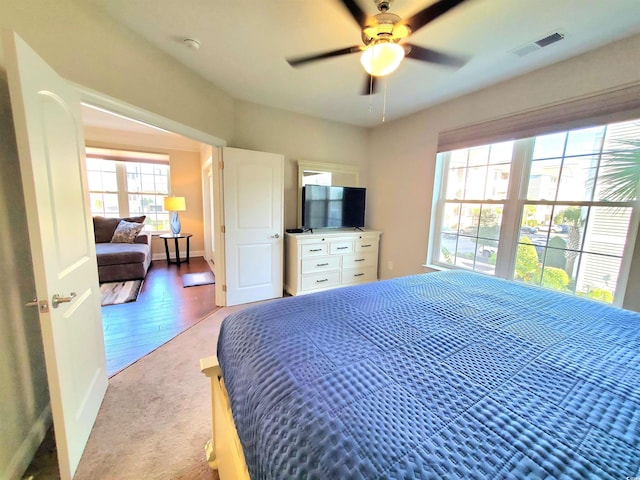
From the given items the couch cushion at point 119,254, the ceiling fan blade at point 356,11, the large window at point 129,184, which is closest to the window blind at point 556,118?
the ceiling fan blade at point 356,11

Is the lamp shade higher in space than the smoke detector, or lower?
lower

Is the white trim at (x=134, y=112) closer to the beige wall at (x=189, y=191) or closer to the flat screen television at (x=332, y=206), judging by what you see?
the flat screen television at (x=332, y=206)

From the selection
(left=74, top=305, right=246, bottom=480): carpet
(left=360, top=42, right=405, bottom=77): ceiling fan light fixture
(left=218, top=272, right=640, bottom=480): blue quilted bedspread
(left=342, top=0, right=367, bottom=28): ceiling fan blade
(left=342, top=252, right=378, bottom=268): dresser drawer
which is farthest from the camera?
(left=342, top=252, right=378, bottom=268): dresser drawer

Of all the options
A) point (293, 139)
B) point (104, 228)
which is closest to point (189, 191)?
point (104, 228)

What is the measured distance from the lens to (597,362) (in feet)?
2.95

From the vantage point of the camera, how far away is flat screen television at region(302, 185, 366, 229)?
3531mm

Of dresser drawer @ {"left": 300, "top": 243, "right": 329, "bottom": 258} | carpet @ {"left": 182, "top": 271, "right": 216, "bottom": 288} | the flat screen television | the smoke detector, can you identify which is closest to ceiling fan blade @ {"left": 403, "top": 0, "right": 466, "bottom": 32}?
the smoke detector

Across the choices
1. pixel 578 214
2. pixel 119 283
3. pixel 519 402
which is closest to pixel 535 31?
pixel 578 214

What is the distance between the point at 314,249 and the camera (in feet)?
11.2

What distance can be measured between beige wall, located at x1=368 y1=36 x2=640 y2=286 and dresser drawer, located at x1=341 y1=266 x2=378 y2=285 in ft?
0.52

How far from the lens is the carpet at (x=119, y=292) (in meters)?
3.20

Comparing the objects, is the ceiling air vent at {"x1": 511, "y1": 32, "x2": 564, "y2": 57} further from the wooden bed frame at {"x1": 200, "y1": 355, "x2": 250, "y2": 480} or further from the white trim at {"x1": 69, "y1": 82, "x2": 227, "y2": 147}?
the wooden bed frame at {"x1": 200, "y1": 355, "x2": 250, "y2": 480}

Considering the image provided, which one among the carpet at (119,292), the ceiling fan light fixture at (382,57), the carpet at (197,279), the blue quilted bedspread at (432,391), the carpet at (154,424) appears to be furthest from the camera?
the carpet at (197,279)

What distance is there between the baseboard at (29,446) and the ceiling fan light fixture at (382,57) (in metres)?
2.68
